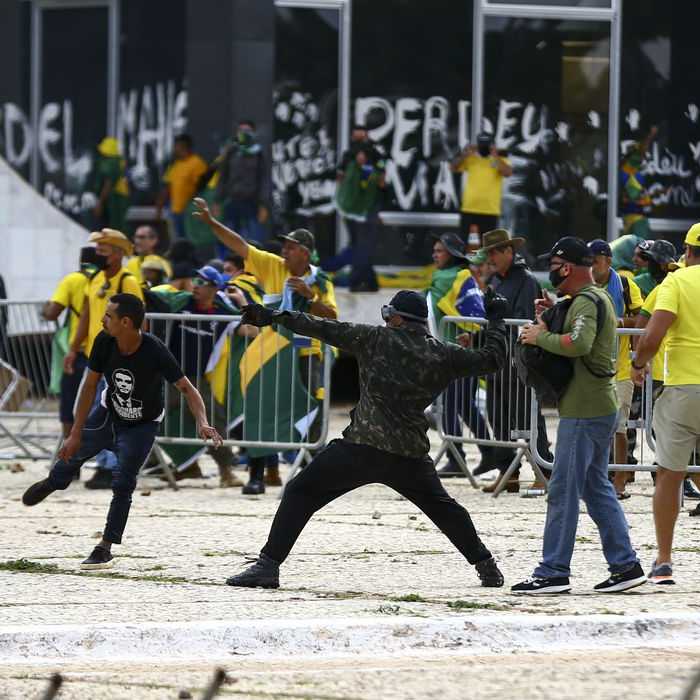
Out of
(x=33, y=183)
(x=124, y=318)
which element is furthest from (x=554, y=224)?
(x=124, y=318)

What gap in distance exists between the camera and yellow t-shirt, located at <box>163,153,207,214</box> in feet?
69.8

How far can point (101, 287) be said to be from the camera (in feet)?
44.1

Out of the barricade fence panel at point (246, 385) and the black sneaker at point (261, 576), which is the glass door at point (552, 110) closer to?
the barricade fence panel at point (246, 385)

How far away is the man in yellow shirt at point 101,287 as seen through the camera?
43.7 feet

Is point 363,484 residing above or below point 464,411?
above

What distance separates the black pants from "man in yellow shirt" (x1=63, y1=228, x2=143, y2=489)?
4.70 meters

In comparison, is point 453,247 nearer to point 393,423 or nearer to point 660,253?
point 660,253

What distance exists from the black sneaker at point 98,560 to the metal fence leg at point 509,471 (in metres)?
3.90

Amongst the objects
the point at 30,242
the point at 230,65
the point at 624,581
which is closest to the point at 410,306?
the point at 624,581

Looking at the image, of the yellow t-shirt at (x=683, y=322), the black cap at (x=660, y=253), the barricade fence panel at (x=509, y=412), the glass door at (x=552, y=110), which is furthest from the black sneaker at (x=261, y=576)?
the glass door at (x=552, y=110)

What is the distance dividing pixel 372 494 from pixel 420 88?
370 inches

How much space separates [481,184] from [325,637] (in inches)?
513

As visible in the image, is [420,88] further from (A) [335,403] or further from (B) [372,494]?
(B) [372,494]

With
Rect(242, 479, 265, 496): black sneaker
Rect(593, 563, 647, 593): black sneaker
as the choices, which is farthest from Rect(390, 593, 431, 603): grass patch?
Rect(242, 479, 265, 496): black sneaker
